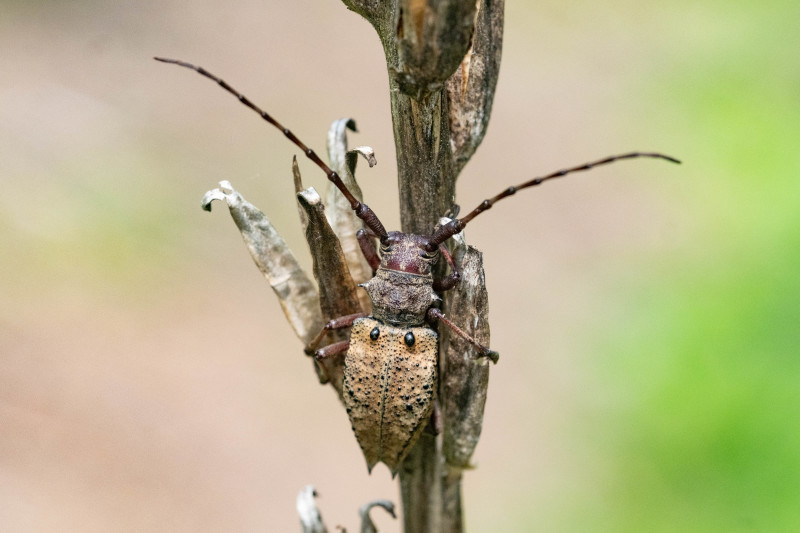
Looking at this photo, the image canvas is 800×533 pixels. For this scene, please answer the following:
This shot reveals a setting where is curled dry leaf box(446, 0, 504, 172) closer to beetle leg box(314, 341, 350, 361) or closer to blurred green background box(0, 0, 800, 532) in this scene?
beetle leg box(314, 341, 350, 361)

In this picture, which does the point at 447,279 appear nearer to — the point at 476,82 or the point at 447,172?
the point at 447,172

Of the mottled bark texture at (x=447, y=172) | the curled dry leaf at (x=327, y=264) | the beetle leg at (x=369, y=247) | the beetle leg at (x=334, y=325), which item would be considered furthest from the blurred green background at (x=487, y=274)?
the curled dry leaf at (x=327, y=264)

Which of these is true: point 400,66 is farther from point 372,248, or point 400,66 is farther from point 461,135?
point 372,248

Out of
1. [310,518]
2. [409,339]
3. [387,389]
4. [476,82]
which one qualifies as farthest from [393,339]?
[476,82]

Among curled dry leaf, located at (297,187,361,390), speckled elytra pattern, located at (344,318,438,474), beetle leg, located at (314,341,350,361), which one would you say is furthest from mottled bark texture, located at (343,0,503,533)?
beetle leg, located at (314,341,350,361)

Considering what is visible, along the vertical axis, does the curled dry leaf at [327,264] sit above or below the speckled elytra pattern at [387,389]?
above

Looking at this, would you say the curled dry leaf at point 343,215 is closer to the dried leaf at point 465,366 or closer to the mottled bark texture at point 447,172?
the mottled bark texture at point 447,172
